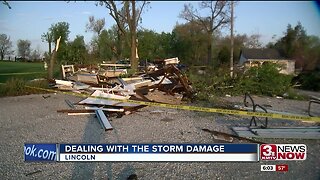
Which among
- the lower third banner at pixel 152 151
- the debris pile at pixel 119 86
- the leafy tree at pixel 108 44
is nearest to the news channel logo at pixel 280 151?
the lower third banner at pixel 152 151

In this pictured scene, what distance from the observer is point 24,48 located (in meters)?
3.69

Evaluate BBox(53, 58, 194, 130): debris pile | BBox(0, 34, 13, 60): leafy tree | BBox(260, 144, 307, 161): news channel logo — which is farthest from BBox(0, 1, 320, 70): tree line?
BBox(53, 58, 194, 130): debris pile

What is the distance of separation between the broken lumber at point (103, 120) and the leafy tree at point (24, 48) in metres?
2.54

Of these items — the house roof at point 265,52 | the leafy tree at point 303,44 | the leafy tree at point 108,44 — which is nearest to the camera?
the leafy tree at point 303,44

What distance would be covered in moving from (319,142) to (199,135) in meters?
2.32

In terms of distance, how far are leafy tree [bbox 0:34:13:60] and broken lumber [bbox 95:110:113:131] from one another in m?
2.76

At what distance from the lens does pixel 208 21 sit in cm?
325

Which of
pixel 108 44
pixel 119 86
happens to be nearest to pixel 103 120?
pixel 108 44

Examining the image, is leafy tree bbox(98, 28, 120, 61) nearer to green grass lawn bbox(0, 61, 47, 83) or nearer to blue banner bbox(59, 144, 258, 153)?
green grass lawn bbox(0, 61, 47, 83)

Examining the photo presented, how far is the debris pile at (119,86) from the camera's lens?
7.72 metres

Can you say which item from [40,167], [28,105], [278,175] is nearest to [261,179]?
[278,175]

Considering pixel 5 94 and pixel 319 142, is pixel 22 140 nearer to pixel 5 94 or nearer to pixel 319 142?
pixel 319 142

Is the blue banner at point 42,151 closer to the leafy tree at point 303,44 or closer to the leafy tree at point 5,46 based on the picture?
the leafy tree at point 5,46

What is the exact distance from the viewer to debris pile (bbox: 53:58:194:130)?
304 inches
